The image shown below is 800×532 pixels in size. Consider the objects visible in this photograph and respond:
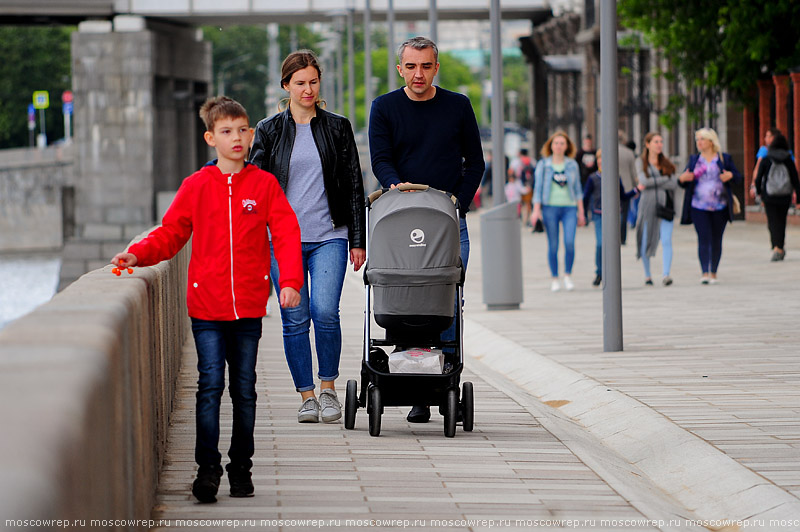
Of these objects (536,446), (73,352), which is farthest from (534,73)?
(73,352)

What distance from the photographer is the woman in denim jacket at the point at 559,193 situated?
17.1m

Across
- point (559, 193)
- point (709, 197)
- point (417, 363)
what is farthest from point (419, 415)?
point (709, 197)

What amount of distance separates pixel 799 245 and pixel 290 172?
684 inches

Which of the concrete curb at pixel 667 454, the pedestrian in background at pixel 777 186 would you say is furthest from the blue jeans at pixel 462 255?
the pedestrian in background at pixel 777 186

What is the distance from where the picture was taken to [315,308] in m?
7.95

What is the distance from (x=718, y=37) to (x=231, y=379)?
23996mm

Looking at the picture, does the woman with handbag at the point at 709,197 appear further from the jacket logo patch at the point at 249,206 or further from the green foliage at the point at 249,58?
the green foliage at the point at 249,58

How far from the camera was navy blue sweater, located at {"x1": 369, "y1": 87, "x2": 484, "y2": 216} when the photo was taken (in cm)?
790

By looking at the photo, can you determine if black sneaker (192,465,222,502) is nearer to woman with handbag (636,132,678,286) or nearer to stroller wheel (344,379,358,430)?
stroller wheel (344,379,358,430)

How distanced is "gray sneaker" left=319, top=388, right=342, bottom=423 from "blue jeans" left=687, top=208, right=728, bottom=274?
32.7ft

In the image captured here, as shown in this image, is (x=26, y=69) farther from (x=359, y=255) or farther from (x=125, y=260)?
(x=125, y=260)

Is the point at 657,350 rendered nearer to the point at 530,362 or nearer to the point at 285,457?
the point at 530,362

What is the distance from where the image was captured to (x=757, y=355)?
402 inches

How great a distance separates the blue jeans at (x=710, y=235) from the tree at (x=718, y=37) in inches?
363
